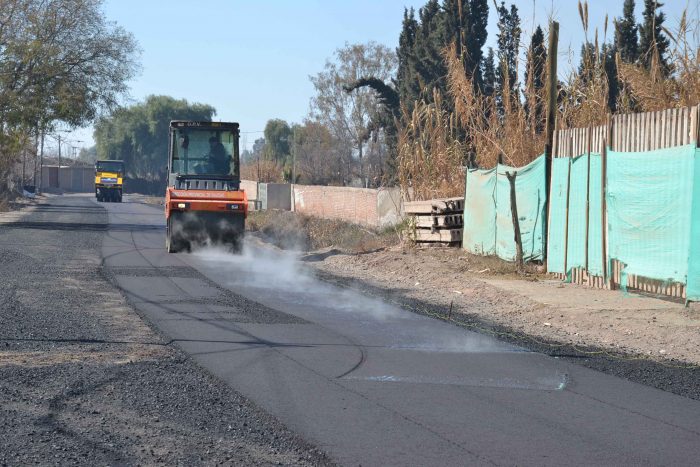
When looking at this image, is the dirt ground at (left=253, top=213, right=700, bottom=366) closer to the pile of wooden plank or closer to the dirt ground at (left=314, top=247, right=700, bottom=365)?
the dirt ground at (left=314, top=247, right=700, bottom=365)

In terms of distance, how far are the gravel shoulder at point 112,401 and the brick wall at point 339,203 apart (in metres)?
20.1

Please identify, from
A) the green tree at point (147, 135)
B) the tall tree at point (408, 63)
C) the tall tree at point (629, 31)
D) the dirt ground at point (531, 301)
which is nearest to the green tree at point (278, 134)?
the green tree at point (147, 135)

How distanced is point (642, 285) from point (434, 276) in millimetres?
5194

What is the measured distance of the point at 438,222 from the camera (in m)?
22.2

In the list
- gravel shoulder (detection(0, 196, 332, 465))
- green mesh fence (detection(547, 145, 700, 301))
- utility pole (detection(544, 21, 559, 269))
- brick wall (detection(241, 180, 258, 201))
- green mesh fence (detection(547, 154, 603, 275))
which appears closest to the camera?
gravel shoulder (detection(0, 196, 332, 465))

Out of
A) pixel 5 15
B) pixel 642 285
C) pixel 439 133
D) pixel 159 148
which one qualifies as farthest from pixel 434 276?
pixel 159 148

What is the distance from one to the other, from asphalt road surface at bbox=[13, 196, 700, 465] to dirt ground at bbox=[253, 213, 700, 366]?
4.32 ft

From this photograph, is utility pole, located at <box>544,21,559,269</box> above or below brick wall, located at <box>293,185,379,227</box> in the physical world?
above

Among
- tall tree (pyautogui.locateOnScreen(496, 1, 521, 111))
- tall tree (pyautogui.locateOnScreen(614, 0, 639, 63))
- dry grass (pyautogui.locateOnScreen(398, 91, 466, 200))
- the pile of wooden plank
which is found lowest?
the pile of wooden plank

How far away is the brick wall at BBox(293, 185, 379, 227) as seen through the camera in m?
33.3

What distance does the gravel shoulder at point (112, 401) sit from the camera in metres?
6.14

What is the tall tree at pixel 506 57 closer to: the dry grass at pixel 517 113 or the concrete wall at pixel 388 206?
the dry grass at pixel 517 113

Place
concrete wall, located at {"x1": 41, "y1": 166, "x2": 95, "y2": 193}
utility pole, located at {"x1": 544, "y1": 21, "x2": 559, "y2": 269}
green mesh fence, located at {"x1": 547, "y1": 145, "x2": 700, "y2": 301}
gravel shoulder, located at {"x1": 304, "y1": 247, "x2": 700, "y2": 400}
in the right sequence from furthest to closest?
1. concrete wall, located at {"x1": 41, "y1": 166, "x2": 95, "y2": 193}
2. utility pole, located at {"x1": 544, "y1": 21, "x2": 559, "y2": 269}
3. green mesh fence, located at {"x1": 547, "y1": 145, "x2": 700, "y2": 301}
4. gravel shoulder, located at {"x1": 304, "y1": 247, "x2": 700, "y2": 400}

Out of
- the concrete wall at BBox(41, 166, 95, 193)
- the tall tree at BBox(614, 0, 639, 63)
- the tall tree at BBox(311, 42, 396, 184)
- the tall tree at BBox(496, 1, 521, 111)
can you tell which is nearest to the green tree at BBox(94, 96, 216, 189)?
the concrete wall at BBox(41, 166, 95, 193)
